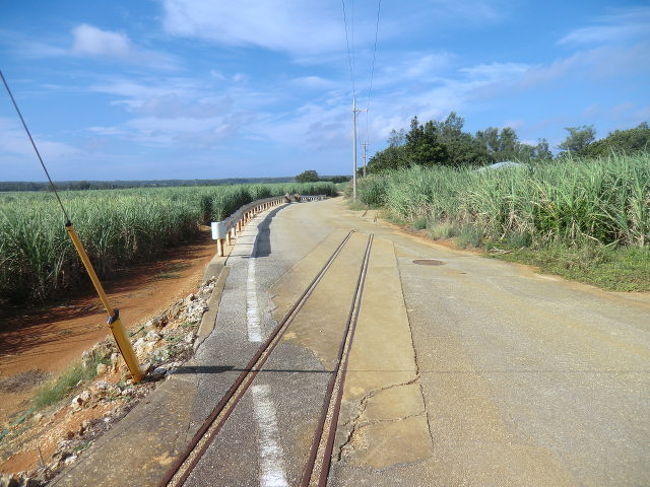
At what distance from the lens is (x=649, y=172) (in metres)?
10.1

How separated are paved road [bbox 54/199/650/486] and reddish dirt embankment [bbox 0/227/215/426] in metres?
2.28

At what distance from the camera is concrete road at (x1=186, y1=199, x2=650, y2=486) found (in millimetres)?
3057

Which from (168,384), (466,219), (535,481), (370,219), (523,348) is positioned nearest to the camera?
(535,481)

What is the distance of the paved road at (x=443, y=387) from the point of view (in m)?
3.06

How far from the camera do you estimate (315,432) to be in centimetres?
347

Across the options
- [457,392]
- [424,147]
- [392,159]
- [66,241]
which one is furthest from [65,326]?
[392,159]

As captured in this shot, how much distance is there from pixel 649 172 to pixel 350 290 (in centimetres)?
785

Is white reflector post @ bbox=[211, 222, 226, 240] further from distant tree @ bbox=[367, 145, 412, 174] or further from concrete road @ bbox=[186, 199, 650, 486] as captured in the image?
distant tree @ bbox=[367, 145, 412, 174]

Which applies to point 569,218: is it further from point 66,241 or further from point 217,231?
point 66,241

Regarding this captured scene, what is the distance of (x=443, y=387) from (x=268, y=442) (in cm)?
178

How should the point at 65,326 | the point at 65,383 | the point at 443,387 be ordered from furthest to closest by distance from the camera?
1. the point at 65,326
2. the point at 65,383
3. the point at 443,387

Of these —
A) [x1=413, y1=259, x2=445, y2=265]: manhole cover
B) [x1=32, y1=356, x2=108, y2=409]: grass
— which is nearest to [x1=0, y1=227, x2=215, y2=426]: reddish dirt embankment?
[x1=32, y1=356, x2=108, y2=409]: grass

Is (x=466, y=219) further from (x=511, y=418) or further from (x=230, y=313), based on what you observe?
(x=511, y=418)

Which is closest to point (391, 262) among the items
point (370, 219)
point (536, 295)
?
point (536, 295)
